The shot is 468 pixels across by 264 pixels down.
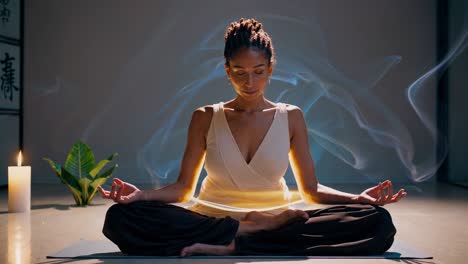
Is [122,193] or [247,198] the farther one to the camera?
[247,198]

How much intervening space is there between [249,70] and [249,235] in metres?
0.69

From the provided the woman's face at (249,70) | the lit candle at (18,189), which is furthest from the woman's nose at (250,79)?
the lit candle at (18,189)

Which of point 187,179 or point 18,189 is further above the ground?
point 187,179

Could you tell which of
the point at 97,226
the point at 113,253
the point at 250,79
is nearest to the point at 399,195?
the point at 250,79

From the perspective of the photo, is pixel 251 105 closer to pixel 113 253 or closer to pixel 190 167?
pixel 190 167

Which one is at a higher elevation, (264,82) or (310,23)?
(310,23)

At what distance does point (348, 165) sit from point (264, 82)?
3.96m

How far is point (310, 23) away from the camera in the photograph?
21.8ft

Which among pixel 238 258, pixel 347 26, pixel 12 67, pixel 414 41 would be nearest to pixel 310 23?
pixel 347 26

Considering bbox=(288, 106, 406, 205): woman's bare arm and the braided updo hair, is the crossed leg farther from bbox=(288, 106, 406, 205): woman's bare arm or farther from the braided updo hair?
the braided updo hair

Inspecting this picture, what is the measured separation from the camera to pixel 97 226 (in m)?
3.86

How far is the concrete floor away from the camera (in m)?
2.92

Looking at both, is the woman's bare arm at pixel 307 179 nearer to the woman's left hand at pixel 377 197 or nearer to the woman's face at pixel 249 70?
the woman's left hand at pixel 377 197

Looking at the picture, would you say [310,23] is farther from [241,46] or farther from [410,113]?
[241,46]
